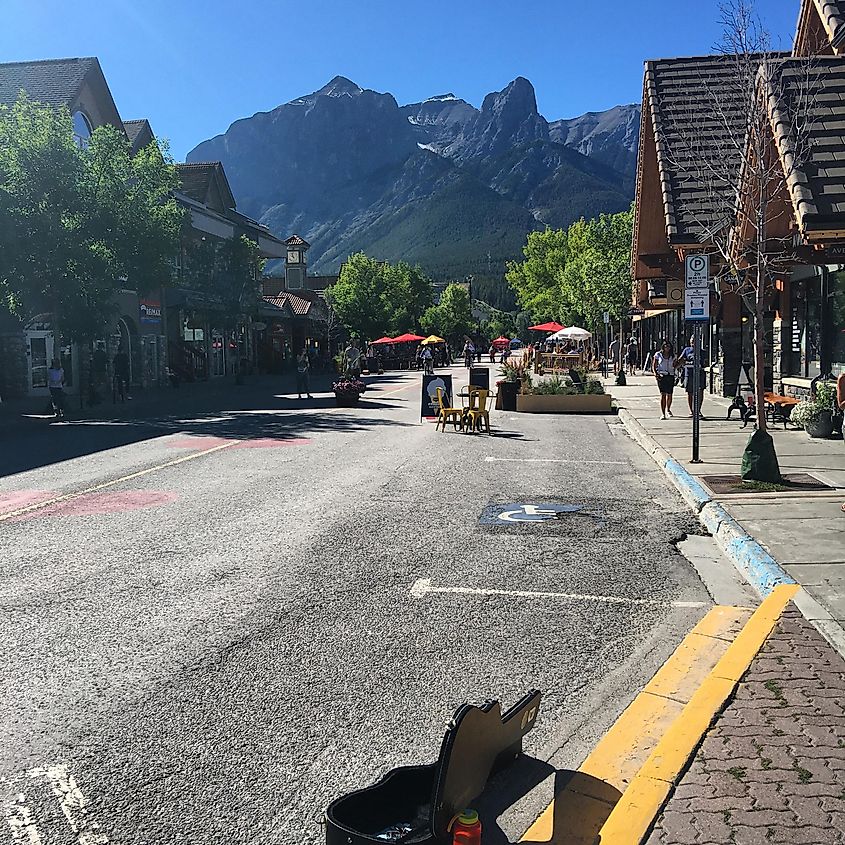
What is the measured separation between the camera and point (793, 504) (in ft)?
32.4

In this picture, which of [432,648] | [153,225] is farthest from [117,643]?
[153,225]

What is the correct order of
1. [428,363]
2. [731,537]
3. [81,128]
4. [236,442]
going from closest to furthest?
[731,537] < [236,442] < [81,128] < [428,363]

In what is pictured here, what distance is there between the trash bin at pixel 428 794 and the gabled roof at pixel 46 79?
3498 cm

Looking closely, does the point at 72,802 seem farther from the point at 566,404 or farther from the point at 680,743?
the point at 566,404

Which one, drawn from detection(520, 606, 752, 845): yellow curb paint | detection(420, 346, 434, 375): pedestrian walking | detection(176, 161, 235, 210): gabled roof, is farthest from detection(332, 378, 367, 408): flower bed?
detection(176, 161, 235, 210): gabled roof

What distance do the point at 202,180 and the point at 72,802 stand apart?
47174 millimetres

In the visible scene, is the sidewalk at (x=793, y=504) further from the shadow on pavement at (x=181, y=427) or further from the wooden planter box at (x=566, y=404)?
the shadow on pavement at (x=181, y=427)

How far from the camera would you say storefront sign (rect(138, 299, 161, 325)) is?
3878 cm

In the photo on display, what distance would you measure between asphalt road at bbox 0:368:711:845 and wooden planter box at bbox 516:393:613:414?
12712 mm

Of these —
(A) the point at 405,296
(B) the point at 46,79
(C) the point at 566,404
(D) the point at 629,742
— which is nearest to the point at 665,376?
(C) the point at 566,404

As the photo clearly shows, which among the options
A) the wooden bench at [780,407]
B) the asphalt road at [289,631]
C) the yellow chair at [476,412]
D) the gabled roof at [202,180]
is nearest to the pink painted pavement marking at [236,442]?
the yellow chair at [476,412]

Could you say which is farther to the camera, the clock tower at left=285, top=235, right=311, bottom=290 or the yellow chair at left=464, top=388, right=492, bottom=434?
the clock tower at left=285, top=235, right=311, bottom=290

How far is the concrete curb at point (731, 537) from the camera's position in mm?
7078

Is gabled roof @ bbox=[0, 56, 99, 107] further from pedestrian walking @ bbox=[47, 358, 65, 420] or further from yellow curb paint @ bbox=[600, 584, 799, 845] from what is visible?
yellow curb paint @ bbox=[600, 584, 799, 845]
